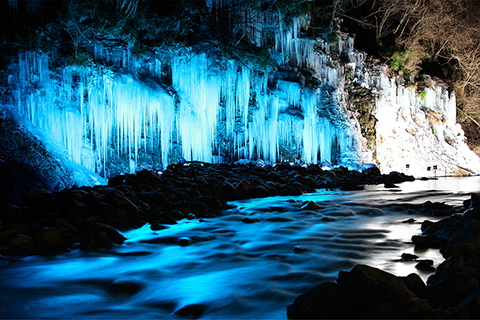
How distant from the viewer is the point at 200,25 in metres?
11.7

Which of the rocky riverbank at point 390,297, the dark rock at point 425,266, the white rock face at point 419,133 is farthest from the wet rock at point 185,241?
the white rock face at point 419,133

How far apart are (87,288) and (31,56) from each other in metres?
9.49

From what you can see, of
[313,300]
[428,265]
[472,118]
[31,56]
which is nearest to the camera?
[313,300]

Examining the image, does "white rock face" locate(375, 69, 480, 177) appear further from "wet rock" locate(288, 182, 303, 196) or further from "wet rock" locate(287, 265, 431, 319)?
"wet rock" locate(287, 265, 431, 319)

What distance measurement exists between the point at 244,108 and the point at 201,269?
11.3 m

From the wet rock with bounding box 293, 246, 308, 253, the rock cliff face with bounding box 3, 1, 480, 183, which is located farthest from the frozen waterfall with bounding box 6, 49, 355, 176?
the wet rock with bounding box 293, 246, 308, 253

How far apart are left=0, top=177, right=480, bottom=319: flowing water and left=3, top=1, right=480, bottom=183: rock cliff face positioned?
5.50 m

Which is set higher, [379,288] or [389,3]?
[389,3]

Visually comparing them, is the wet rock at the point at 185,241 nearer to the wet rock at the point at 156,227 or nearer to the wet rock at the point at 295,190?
the wet rock at the point at 156,227

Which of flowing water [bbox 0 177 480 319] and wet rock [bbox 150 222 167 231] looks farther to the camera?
wet rock [bbox 150 222 167 231]

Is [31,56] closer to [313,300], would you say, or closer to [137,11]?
[137,11]

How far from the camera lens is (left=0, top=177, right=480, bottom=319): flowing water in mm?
2264

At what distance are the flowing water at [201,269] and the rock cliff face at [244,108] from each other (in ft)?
18.0

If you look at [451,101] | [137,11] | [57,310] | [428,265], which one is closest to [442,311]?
[428,265]
